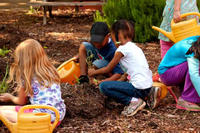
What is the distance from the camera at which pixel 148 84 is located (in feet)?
9.96

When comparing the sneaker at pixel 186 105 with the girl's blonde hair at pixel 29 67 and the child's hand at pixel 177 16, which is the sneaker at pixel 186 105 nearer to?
the child's hand at pixel 177 16

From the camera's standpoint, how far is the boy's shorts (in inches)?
136

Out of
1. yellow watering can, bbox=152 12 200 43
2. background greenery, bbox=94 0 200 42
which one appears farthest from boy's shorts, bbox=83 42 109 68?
background greenery, bbox=94 0 200 42

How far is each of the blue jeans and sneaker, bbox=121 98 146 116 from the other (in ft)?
0.18

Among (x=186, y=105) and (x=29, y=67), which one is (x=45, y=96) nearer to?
(x=29, y=67)

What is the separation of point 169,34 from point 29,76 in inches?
65.9

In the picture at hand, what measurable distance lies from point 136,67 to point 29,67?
1005 millimetres

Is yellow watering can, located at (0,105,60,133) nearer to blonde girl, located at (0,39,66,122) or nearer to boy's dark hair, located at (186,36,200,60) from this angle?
blonde girl, located at (0,39,66,122)

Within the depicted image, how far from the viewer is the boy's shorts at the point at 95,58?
3463 mm

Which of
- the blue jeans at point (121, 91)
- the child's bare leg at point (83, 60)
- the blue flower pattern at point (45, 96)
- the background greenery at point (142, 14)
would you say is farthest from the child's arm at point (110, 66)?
the background greenery at point (142, 14)

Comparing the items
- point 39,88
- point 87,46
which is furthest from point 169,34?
point 39,88

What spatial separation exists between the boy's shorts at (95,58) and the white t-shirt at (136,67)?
46cm

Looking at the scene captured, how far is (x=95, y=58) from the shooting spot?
370cm

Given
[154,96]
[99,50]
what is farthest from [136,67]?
[99,50]
